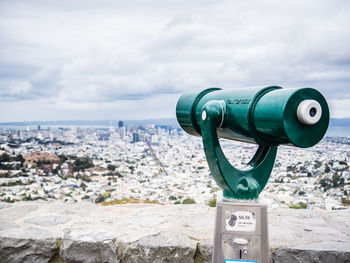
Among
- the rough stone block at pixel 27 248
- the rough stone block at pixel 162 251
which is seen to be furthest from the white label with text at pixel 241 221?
the rough stone block at pixel 27 248

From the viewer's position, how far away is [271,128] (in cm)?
159

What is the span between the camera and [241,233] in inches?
67.5

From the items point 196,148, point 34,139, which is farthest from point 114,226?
point 34,139

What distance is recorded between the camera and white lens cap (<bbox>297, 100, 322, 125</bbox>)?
4.92 ft

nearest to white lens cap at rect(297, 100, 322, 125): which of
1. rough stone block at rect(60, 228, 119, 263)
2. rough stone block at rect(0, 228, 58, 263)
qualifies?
rough stone block at rect(60, 228, 119, 263)

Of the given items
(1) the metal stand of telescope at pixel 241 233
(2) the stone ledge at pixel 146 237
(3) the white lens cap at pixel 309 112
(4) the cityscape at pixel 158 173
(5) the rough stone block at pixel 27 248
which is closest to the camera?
(3) the white lens cap at pixel 309 112

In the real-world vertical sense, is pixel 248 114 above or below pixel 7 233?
above

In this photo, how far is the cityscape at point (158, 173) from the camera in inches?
162

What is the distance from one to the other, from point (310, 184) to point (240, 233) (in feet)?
9.90

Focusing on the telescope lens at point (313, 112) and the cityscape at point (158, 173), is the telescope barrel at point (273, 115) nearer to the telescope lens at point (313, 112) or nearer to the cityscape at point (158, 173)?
the telescope lens at point (313, 112)

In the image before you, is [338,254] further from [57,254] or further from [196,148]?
[196,148]

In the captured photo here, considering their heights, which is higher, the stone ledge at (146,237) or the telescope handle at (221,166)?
the telescope handle at (221,166)

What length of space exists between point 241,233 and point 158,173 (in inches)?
184

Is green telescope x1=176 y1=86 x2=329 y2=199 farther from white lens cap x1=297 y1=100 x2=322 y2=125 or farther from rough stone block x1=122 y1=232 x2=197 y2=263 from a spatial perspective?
rough stone block x1=122 y1=232 x2=197 y2=263
